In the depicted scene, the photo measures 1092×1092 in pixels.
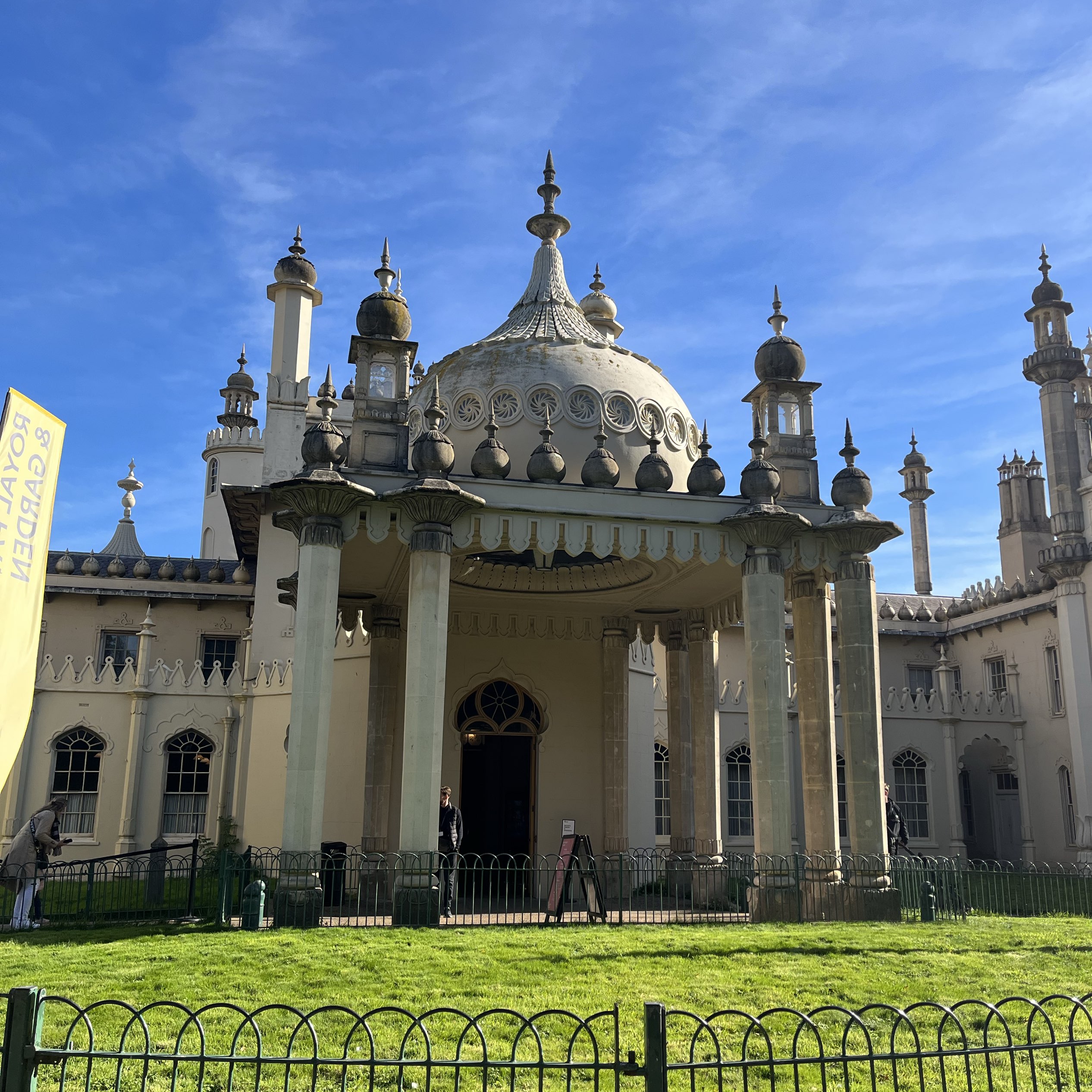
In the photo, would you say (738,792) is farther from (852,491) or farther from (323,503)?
(323,503)

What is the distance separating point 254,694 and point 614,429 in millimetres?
13714

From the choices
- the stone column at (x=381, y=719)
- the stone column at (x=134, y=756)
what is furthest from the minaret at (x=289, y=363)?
the stone column at (x=381, y=719)

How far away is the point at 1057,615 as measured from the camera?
30.2 metres

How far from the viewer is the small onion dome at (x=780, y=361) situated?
1769cm

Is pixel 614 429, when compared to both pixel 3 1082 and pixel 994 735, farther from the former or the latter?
pixel 994 735

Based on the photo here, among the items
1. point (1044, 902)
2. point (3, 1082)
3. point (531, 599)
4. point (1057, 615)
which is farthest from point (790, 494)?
point (1057, 615)

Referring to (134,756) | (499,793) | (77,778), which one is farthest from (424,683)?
(77,778)

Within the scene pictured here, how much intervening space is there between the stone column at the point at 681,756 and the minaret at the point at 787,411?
484 cm

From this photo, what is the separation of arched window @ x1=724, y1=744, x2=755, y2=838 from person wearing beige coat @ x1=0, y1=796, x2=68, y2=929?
18461mm

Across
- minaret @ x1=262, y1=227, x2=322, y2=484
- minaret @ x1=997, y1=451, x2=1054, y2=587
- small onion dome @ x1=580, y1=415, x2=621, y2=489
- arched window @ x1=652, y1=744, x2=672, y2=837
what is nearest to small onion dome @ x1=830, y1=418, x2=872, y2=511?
small onion dome @ x1=580, y1=415, x2=621, y2=489

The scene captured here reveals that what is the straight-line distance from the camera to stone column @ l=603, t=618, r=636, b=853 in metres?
20.2

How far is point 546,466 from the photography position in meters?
15.1

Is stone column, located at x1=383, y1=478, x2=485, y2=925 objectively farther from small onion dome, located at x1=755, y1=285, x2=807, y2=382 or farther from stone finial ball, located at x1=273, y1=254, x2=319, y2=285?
stone finial ball, located at x1=273, y1=254, x2=319, y2=285

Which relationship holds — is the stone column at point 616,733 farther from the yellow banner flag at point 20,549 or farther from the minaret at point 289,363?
the yellow banner flag at point 20,549
